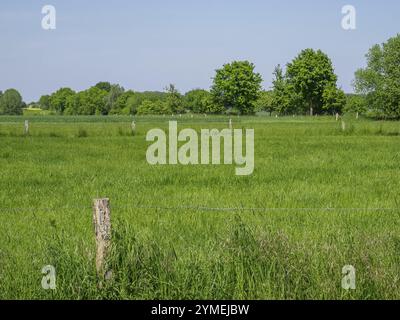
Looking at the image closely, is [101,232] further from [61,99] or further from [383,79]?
[61,99]

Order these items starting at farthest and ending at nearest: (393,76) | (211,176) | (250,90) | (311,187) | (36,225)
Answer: (250,90)
(393,76)
(211,176)
(311,187)
(36,225)

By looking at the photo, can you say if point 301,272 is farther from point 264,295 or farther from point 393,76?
point 393,76

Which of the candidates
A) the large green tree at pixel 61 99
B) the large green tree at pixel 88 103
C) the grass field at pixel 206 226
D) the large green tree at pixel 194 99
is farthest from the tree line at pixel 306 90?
the grass field at pixel 206 226

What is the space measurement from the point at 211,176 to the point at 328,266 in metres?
10.5

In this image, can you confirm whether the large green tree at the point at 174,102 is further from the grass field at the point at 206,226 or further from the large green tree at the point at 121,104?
the grass field at the point at 206,226

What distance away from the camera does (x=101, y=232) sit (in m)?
5.62

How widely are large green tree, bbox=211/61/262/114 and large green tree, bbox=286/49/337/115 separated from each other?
11.0 m

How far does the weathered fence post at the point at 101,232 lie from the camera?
555 cm

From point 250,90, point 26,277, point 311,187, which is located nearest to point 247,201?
point 311,187

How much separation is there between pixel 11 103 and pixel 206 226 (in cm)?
15618

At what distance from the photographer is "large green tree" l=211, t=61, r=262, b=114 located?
364ft

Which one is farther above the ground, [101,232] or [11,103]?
[11,103]

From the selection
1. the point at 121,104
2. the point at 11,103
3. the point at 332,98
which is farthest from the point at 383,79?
the point at 11,103

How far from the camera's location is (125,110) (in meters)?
153
